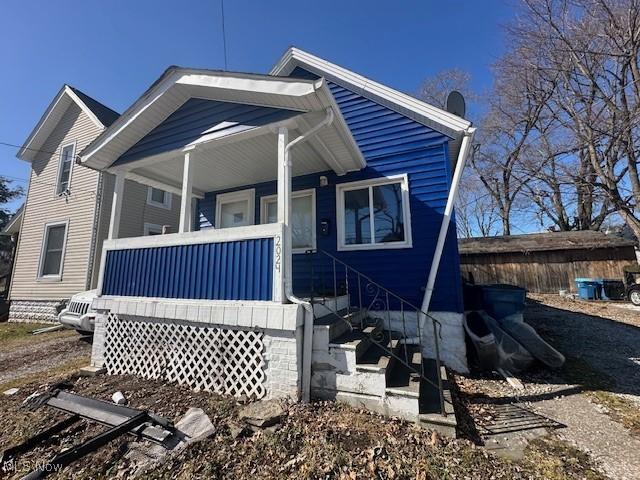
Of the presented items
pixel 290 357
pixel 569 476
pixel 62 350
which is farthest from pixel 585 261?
pixel 62 350

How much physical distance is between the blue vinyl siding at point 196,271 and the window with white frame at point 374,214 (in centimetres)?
265

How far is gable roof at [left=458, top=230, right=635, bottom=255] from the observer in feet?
45.0

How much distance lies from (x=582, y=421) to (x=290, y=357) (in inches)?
143

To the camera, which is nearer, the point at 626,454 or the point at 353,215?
the point at 626,454

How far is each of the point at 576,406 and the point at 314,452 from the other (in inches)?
145

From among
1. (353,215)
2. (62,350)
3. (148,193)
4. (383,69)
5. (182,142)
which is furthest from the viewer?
(148,193)

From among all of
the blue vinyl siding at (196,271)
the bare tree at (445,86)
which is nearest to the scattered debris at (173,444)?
the blue vinyl siding at (196,271)

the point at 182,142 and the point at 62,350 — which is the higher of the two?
the point at 182,142

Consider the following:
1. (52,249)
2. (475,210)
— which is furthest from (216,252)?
(475,210)

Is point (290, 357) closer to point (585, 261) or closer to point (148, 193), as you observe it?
point (148, 193)

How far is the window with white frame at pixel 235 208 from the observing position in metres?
7.16

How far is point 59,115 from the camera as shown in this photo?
40.8 feet

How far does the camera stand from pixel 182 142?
197 inches

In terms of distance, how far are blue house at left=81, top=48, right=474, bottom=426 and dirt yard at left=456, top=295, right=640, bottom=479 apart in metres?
0.60
